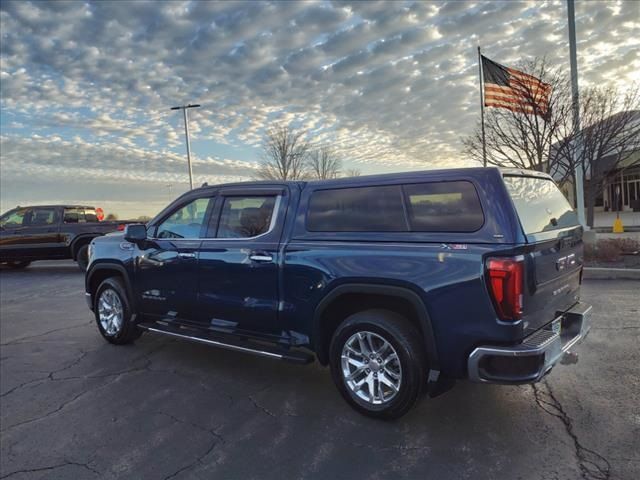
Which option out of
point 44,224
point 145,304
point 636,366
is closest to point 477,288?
point 636,366

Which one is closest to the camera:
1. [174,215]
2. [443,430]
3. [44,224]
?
[443,430]

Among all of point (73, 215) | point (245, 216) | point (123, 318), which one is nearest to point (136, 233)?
point (123, 318)

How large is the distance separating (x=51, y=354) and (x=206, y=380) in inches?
91.3

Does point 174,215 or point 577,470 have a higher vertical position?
point 174,215

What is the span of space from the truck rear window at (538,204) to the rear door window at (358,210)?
0.81 m

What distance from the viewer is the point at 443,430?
11.2 ft

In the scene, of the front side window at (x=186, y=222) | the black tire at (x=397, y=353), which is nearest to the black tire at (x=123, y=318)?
the front side window at (x=186, y=222)

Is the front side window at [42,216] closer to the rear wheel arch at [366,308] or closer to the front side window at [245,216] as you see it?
the front side window at [245,216]

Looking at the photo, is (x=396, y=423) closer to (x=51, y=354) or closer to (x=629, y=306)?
(x=51, y=354)

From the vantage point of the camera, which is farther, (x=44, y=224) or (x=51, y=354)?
(x=44, y=224)

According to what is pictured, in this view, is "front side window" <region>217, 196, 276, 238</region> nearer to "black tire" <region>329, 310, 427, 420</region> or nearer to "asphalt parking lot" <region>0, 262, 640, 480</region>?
"black tire" <region>329, 310, 427, 420</region>

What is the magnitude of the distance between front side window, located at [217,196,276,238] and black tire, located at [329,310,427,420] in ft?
3.95

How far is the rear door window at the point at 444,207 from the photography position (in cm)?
330

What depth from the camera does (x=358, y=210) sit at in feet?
12.6
